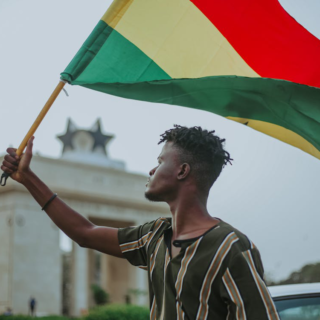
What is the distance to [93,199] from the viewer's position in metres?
29.3

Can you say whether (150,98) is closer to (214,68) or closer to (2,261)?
(214,68)

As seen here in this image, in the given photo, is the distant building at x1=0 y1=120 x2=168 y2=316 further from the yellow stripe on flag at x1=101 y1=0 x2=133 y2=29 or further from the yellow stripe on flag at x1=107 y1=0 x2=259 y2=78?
the yellow stripe on flag at x1=101 y1=0 x2=133 y2=29

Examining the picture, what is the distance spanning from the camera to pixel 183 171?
242 cm

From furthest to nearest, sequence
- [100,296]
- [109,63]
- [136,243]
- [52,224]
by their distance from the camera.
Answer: [100,296]
[52,224]
[109,63]
[136,243]

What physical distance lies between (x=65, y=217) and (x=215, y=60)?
1564 mm

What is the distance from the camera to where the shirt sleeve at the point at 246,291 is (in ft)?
6.66

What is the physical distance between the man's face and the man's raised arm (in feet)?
0.92

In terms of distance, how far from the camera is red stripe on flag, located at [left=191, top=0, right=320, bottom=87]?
3754 mm

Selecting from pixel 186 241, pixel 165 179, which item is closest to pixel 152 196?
pixel 165 179

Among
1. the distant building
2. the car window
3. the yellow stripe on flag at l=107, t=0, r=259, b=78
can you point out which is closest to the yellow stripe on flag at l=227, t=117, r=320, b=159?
the yellow stripe on flag at l=107, t=0, r=259, b=78

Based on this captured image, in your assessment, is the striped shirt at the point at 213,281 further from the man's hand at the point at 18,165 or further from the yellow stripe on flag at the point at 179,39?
the yellow stripe on flag at the point at 179,39

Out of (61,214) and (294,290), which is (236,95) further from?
(61,214)

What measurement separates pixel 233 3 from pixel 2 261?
24.2 meters

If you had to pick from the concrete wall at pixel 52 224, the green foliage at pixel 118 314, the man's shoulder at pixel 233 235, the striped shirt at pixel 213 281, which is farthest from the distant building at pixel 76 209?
the man's shoulder at pixel 233 235
